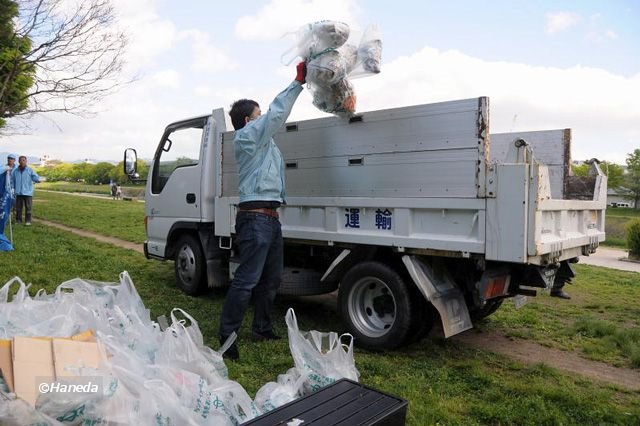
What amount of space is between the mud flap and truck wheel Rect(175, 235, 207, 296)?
2987 millimetres

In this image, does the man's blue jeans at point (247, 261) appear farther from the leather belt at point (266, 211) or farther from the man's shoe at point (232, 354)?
the man's shoe at point (232, 354)

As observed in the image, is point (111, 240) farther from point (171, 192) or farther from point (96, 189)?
point (96, 189)

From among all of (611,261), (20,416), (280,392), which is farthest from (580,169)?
(611,261)

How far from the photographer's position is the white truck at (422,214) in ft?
11.6

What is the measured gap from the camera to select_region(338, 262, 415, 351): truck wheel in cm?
399

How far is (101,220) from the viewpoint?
53.1 ft

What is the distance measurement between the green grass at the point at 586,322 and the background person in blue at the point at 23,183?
462 inches

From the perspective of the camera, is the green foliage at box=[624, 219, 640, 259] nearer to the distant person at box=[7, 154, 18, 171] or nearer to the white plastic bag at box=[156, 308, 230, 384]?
the white plastic bag at box=[156, 308, 230, 384]

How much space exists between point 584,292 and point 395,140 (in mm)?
4830

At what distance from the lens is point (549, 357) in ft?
14.1

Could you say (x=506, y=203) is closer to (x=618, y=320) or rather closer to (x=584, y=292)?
(x=618, y=320)

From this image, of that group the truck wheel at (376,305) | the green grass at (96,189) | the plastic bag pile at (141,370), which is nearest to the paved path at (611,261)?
the truck wheel at (376,305)

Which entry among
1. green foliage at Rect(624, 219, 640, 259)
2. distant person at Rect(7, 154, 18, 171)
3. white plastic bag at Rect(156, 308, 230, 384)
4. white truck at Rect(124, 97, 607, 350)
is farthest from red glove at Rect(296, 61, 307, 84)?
green foliage at Rect(624, 219, 640, 259)

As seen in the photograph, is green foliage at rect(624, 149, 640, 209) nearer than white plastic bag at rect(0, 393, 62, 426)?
No
